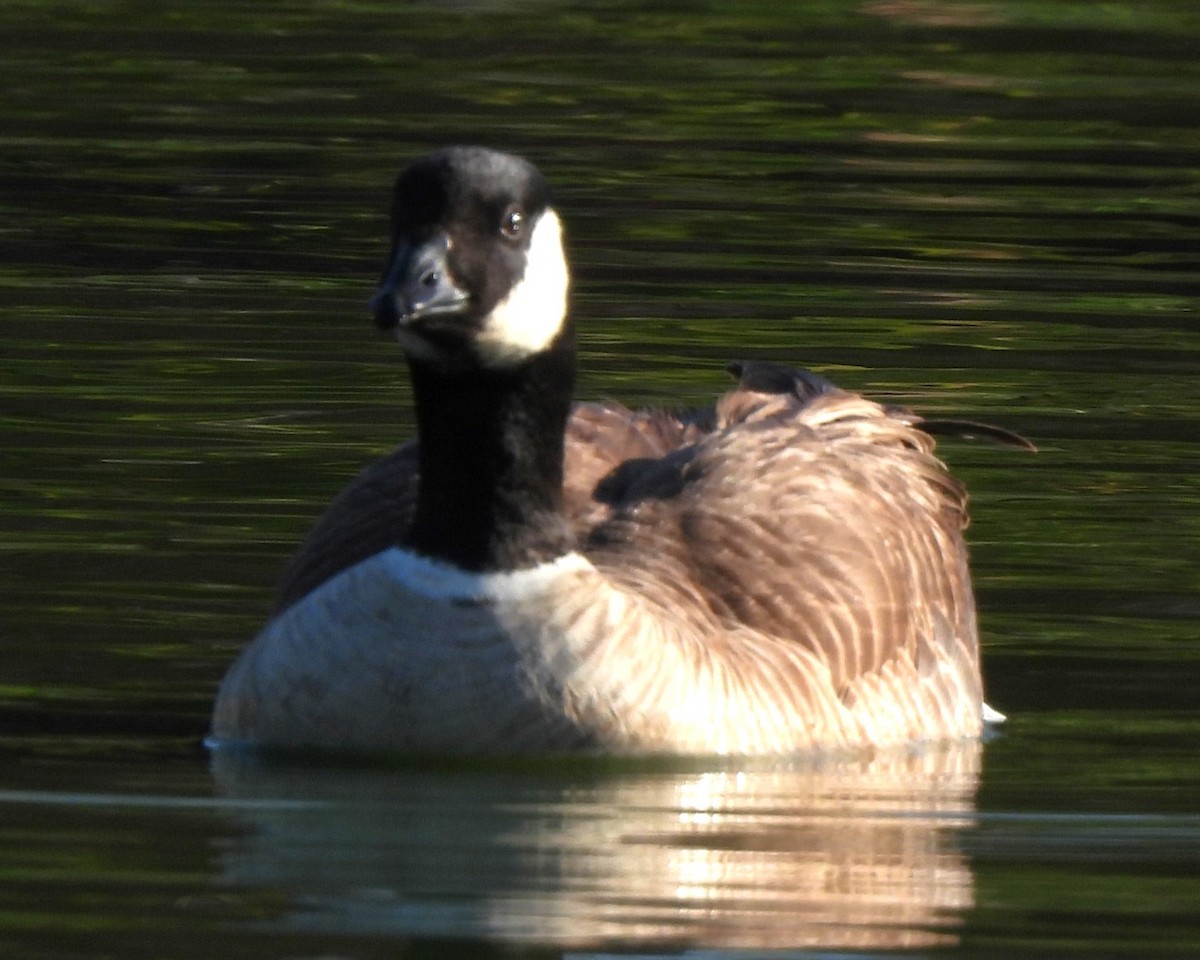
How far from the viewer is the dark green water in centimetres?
825

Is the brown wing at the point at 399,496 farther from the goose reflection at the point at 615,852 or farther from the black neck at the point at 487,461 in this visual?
the goose reflection at the point at 615,852

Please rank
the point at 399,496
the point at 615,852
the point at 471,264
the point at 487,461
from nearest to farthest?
the point at 615,852
the point at 471,264
the point at 487,461
the point at 399,496

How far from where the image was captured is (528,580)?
9.41 meters

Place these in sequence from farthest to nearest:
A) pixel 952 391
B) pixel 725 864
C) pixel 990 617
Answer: pixel 952 391 → pixel 990 617 → pixel 725 864

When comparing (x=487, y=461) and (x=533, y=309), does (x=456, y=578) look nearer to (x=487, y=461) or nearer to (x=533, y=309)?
(x=487, y=461)

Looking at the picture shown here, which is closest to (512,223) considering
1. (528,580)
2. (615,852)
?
(528,580)

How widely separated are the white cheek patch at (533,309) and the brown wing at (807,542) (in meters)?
0.90

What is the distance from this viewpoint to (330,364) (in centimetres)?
1545

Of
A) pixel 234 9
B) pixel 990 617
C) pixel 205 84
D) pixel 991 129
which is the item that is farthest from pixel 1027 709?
pixel 234 9

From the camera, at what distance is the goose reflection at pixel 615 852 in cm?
788

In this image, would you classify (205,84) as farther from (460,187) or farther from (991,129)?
(460,187)

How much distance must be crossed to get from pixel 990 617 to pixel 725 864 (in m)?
3.72

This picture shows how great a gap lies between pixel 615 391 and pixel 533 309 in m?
5.63

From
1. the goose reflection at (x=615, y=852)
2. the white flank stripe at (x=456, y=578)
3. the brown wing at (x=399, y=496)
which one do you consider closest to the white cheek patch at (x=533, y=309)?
the white flank stripe at (x=456, y=578)
